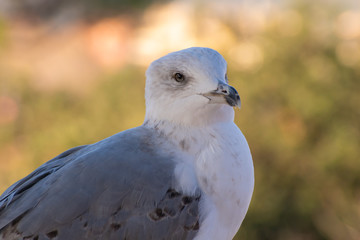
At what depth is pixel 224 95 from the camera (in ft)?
5.67

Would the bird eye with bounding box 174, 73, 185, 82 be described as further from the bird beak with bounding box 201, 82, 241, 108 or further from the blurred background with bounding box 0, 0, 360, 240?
the blurred background with bounding box 0, 0, 360, 240

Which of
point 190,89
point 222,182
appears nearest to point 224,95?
point 190,89

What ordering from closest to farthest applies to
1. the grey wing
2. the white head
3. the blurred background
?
the grey wing, the white head, the blurred background

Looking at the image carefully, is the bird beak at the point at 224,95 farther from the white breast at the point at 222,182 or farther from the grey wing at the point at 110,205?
the grey wing at the point at 110,205

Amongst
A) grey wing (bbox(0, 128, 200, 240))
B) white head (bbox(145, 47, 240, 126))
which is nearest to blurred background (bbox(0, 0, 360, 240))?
white head (bbox(145, 47, 240, 126))

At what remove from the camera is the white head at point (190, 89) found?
70.4 inches

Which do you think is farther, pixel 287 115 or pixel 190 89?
pixel 287 115

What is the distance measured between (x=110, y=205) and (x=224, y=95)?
51 cm

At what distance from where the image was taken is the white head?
5.87ft

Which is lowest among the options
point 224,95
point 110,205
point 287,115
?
point 287,115

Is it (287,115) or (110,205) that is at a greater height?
(110,205)

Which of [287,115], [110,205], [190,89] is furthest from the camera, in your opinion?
[287,115]

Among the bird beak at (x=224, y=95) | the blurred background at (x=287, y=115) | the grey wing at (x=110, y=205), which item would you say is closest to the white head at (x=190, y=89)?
the bird beak at (x=224, y=95)

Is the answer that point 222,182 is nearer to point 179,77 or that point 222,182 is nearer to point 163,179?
point 163,179
